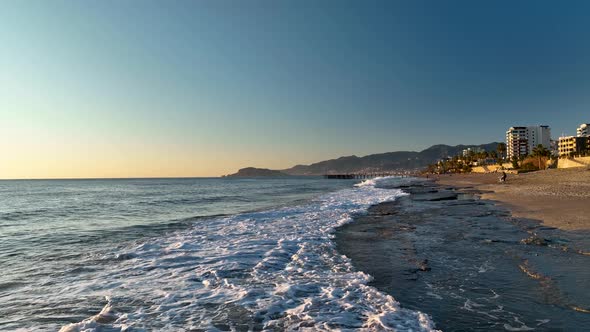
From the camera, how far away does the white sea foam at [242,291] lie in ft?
19.1

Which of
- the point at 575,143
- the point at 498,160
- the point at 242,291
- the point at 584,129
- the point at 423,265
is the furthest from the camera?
the point at 584,129

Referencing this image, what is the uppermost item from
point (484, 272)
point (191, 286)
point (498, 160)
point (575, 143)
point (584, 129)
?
point (584, 129)

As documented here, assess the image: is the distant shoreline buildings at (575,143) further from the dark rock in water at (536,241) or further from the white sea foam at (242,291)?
the white sea foam at (242,291)

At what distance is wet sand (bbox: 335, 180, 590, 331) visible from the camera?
221 inches

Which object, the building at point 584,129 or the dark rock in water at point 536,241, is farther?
the building at point 584,129

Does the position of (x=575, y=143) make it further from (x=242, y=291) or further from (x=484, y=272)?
(x=242, y=291)

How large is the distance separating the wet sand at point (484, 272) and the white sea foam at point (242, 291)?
627 mm

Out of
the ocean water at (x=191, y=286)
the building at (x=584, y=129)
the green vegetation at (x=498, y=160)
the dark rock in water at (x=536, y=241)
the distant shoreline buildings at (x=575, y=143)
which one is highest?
the building at (x=584, y=129)

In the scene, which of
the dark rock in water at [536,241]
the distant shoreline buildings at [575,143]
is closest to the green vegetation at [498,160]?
the distant shoreline buildings at [575,143]

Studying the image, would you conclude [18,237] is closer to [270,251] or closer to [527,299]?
[270,251]

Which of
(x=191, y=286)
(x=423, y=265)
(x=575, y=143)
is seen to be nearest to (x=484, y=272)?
(x=423, y=265)

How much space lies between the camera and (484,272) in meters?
8.12

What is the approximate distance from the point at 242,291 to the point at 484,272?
5.99 meters

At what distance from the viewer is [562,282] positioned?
7.02 metres
